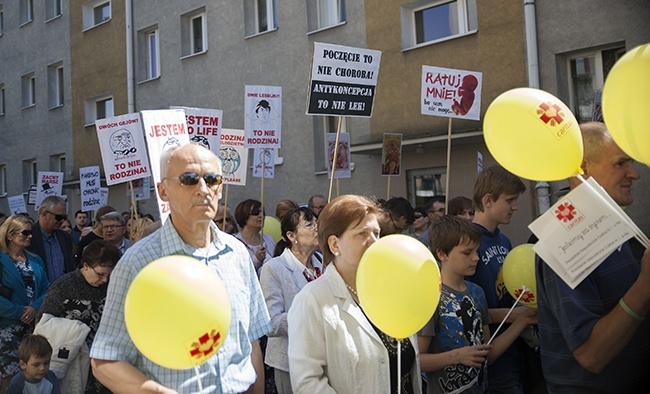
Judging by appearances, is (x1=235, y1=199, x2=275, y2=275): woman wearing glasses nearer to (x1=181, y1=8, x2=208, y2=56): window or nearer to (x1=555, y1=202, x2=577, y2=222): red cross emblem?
(x1=555, y1=202, x2=577, y2=222): red cross emblem

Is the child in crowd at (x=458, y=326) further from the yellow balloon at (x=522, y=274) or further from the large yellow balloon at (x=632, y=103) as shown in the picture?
the large yellow balloon at (x=632, y=103)

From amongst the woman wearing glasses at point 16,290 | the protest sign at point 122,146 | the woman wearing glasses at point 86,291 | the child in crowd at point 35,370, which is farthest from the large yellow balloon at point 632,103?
the protest sign at point 122,146

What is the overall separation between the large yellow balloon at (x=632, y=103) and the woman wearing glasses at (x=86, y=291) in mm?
3652

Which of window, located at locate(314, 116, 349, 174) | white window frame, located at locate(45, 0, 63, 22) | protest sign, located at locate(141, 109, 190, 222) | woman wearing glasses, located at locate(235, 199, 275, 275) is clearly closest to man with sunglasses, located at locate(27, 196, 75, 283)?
woman wearing glasses, located at locate(235, 199, 275, 275)

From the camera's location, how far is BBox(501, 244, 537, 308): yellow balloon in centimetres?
407

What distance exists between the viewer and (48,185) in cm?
1530

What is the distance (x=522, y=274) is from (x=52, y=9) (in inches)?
949

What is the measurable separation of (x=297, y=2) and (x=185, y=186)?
13.6m

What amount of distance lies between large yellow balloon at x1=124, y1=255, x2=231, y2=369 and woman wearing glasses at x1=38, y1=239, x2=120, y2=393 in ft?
8.40

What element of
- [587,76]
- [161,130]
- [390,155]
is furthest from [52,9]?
[161,130]

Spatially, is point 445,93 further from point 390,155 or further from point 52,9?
point 52,9

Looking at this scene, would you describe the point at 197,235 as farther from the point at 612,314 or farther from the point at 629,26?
the point at 629,26

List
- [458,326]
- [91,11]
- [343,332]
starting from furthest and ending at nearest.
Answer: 1. [91,11]
2. [458,326]
3. [343,332]

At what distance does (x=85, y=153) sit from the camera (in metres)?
22.4
